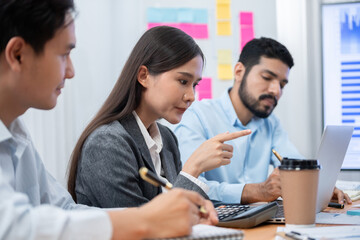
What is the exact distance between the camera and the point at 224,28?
2973 millimetres

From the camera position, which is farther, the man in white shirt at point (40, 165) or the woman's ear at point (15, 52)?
the woman's ear at point (15, 52)

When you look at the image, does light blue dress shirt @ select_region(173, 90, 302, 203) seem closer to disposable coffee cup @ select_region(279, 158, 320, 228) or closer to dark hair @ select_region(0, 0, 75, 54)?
disposable coffee cup @ select_region(279, 158, 320, 228)

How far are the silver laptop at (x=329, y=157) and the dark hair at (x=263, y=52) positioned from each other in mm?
1010

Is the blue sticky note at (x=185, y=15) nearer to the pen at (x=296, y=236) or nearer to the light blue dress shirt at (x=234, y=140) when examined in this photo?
the light blue dress shirt at (x=234, y=140)

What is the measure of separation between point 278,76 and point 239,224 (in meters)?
1.44

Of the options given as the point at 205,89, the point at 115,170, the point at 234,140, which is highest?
the point at 205,89

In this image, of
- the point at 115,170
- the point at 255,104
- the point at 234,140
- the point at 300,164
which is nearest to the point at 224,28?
the point at 255,104

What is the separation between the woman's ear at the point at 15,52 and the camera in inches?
36.0

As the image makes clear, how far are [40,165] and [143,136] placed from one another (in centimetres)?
41

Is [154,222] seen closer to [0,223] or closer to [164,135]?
[0,223]

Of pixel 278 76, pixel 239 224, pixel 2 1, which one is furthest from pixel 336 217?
pixel 278 76

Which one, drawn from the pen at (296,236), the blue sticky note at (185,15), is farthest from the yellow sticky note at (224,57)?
the pen at (296,236)

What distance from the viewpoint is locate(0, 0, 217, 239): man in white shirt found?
0.74m

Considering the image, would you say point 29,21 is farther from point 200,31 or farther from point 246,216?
point 200,31
